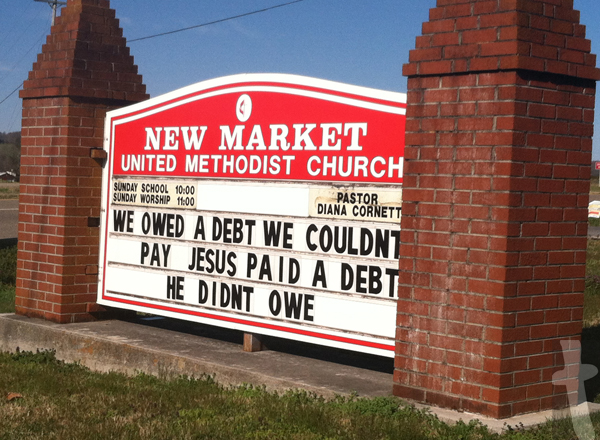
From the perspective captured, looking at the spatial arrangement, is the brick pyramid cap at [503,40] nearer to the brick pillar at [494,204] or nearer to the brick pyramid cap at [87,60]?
the brick pillar at [494,204]

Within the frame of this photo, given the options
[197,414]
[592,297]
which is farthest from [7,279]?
[197,414]

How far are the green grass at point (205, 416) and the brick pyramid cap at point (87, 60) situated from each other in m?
3.47

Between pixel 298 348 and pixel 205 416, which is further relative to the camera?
pixel 298 348

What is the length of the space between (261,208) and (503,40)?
289cm

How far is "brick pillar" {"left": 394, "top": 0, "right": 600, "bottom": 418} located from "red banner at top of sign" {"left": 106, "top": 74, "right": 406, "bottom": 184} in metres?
0.69

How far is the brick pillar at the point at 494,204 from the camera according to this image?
18.9ft

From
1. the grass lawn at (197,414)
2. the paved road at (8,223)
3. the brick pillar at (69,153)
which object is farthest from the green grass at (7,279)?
the paved road at (8,223)

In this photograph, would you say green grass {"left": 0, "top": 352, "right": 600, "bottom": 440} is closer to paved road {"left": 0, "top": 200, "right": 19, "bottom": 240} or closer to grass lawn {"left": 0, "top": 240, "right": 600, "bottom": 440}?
grass lawn {"left": 0, "top": 240, "right": 600, "bottom": 440}

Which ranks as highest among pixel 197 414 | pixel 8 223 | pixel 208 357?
pixel 8 223

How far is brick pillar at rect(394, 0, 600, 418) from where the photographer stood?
227 inches

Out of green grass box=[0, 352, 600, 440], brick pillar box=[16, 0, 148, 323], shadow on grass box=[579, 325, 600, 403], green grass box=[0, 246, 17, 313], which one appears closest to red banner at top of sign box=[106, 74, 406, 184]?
brick pillar box=[16, 0, 148, 323]

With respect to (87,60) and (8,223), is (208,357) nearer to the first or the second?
(87,60)

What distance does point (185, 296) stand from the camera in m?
8.52

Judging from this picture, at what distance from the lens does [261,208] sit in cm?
785
